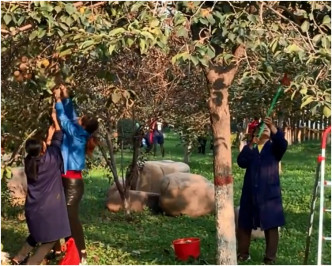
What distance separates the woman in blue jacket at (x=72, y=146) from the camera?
632 cm

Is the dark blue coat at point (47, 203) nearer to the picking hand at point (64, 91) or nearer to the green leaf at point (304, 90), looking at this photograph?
the picking hand at point (64, 91)

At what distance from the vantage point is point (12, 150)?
6.91m

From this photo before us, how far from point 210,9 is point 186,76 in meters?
4.72

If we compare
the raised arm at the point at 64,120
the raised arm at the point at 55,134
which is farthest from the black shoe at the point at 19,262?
the raised arm at the point at 64,120

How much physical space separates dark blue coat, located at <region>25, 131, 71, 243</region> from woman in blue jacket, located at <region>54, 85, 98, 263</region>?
236 mm

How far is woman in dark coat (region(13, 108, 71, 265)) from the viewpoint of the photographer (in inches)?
239

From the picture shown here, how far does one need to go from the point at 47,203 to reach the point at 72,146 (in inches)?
24.2

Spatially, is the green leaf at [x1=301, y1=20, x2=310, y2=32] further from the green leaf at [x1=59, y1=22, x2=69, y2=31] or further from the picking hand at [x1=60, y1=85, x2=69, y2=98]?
the picking hand at [x1=60, y1=85, x2=69, y2=98]

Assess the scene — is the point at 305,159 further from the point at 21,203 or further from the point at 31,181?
the point at 31,181

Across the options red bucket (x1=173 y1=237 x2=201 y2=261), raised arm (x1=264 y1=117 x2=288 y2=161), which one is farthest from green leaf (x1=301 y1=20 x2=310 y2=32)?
red bucket (x1=173 y1=237 x2=201 y2=261)

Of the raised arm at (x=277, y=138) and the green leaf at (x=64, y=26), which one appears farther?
the raised arm at (x=277, y=138)

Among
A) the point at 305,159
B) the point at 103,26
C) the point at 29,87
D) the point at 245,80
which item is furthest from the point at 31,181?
the point at 305,159

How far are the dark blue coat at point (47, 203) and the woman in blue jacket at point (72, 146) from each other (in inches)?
9.3

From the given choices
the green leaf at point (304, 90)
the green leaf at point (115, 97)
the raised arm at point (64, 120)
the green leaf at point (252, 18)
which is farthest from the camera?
the raised arm at point (64, 120)
